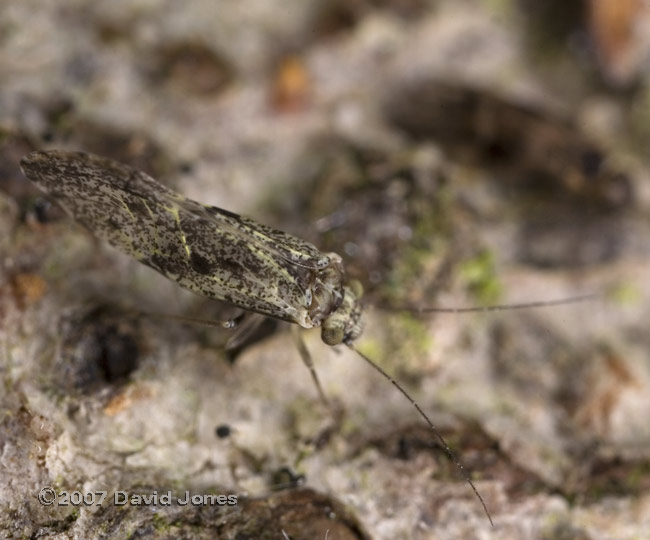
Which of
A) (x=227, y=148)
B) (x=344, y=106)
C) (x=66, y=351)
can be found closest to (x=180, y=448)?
(x=66, y=351)

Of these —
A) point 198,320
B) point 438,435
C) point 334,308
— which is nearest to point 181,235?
point 198,320

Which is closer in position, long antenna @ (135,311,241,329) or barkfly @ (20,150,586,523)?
barkfly @ (20,150,586,523)

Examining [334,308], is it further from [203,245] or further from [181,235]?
[181,235]

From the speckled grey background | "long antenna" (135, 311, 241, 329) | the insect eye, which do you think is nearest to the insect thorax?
the insect eye

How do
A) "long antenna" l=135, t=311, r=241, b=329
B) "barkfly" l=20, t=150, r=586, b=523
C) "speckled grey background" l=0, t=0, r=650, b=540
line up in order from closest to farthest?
"speckled grey background" l=0, t=0, r=650, b=540, "barkfly" l=20, t=150, r=586, b=523, "long antenna" l=135, t=311, r=241, b=329

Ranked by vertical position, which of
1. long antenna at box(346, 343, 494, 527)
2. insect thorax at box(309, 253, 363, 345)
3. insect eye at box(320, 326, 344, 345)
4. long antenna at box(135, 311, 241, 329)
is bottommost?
long antenna at box(346, 343, 494, 527)

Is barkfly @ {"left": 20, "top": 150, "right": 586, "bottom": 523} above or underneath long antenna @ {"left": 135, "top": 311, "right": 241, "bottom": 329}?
above

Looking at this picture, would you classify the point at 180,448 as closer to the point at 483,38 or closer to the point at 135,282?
the point at 135,282

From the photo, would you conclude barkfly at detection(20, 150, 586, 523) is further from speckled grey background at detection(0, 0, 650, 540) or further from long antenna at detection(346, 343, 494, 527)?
speckled grey background at detection(0, 0, 650, 540)

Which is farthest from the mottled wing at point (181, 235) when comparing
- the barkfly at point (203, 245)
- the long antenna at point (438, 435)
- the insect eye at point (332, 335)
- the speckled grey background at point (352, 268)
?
the long antenna at point (438, 435)
